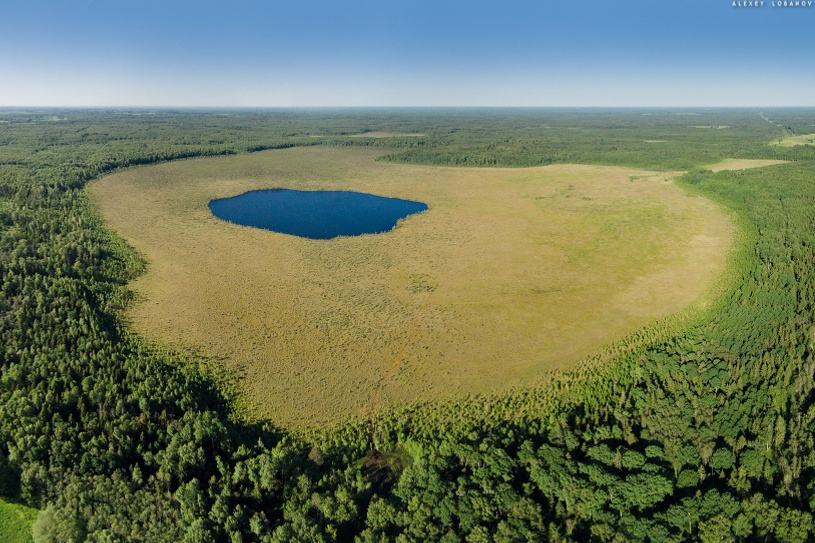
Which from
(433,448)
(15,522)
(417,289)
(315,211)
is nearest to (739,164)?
(315,211)

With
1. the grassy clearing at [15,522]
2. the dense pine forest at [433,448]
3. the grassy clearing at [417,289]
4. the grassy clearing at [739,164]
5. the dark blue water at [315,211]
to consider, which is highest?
the grassy clearing at [739,164]

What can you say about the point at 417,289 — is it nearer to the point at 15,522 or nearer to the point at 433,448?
the point at 433,448

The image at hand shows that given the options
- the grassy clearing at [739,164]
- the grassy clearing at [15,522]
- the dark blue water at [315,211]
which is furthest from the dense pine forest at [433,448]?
the grassy clearing at [739,164]

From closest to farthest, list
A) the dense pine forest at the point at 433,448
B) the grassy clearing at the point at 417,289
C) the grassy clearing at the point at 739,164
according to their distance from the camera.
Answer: the dense pine forest at the point at 433,448 → the grassy clearing at the point at 417,289 → the grassy clearing at the point at 739,164

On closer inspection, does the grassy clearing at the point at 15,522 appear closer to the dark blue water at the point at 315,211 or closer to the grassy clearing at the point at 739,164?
the dark blue water at the point at 315,211

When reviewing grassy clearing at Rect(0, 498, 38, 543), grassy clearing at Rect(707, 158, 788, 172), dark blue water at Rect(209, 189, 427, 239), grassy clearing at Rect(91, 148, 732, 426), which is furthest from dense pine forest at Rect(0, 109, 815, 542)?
grassy clearing at Rect(707, 158, 788, 172)

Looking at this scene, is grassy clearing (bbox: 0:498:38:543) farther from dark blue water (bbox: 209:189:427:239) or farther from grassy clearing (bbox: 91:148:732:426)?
dark blue water (bbox: 209:189:427:239)

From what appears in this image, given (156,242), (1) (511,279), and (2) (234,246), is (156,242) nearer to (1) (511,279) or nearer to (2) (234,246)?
(2) (234,246)
